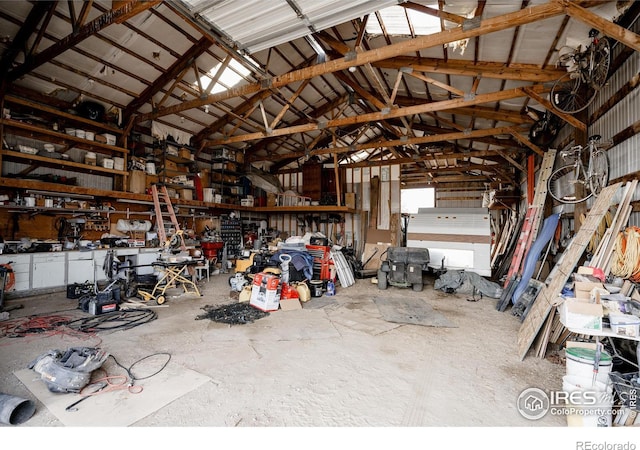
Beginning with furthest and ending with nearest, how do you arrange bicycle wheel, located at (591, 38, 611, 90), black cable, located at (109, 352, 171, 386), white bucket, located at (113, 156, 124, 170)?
white bucket, located at (113, 156, 124, 170) < bicycle wheel, located at (591, 38, 611, 90) < black cable, located at (109, 352, 171, 386)

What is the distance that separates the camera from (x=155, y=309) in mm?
5230

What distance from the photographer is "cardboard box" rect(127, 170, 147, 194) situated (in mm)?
8203

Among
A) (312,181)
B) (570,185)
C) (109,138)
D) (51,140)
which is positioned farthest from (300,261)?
(51,140)

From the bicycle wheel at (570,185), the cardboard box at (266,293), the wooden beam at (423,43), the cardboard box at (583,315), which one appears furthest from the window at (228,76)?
the cardboard box at (583,315)

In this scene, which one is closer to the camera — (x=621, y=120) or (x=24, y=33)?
(x=621, y=120)

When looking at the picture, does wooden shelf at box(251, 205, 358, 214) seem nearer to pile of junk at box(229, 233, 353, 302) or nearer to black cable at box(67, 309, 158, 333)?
pile of junk at box(229, 233, 353, 302)

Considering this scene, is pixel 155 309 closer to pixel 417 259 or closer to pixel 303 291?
pixel 303 291

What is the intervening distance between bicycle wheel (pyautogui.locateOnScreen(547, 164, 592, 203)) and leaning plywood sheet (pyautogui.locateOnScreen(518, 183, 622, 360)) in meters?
0.96

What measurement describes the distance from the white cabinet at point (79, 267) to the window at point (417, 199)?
14.2 m

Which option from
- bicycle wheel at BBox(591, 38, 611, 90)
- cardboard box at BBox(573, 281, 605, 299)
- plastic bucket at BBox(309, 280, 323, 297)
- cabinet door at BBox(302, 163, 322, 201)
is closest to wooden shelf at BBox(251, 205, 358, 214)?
cabinet door at BBox(302, 163, 322, 201)

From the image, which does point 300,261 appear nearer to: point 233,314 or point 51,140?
point 233,314

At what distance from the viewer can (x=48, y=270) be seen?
6.10 m

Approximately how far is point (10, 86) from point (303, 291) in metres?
7.53

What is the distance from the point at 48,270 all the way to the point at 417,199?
15800 mm
